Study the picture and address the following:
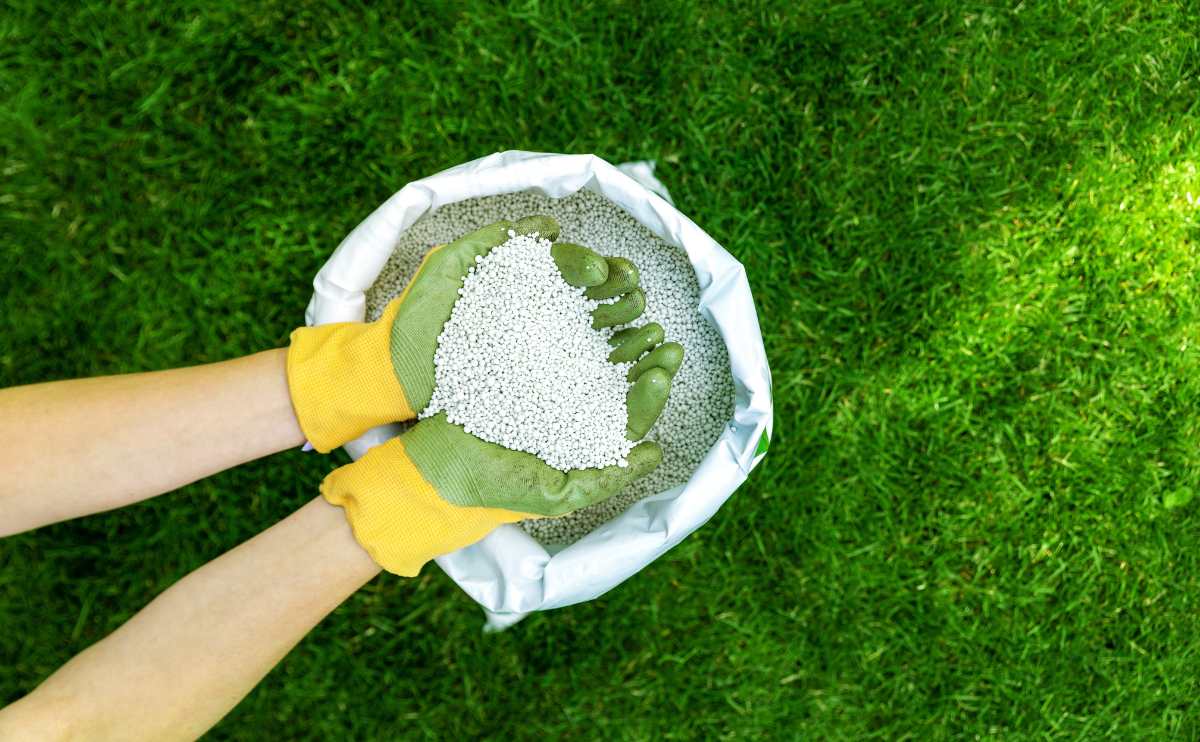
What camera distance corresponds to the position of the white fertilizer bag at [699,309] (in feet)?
3.09

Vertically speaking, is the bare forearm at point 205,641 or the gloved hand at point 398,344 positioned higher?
the gloved hand at point 398,344

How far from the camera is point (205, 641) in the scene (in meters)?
0.85

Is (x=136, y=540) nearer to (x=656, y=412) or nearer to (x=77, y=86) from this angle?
(x=77, y=86)

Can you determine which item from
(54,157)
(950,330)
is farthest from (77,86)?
(950,330)

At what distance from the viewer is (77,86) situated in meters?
1.19

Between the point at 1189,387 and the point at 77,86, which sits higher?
the point at 77,86

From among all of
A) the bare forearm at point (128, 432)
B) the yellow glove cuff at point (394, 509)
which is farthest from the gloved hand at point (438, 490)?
the bare forearm at point (128, 432)

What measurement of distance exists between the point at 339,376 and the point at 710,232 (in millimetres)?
569

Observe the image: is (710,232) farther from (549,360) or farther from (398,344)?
(398,344)

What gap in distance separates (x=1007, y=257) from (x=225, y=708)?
3.88 ft

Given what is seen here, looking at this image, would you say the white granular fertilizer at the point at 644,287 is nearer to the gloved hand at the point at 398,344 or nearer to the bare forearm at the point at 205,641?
the gloved hand at the point at 398,344

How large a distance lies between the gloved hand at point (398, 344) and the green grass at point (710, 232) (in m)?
0.29

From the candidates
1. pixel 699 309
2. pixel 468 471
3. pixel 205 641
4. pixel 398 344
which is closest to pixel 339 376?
pixel 398 344

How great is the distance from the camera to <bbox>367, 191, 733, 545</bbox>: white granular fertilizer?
1069 mm
